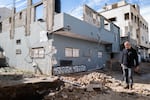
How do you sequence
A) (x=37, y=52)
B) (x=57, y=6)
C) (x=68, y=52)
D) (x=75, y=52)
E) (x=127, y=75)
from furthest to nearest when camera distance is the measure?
(x=75, y=52) < (x=68, y=52) < (x=37, y=52) < (x=57, y=6) < (x=127, y=75)

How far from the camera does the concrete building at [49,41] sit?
41.6 feet

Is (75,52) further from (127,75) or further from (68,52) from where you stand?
(127,75)

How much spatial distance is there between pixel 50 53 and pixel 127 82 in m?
7.05

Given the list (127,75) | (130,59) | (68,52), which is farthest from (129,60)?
(68,52)

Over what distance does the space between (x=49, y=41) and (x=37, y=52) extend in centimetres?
169

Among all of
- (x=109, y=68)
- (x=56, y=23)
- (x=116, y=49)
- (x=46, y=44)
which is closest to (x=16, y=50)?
(x=46, y=44)

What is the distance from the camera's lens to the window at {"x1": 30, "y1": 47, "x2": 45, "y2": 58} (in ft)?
43.5

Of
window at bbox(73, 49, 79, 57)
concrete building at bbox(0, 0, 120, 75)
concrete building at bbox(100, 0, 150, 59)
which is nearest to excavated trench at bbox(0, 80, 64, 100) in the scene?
concrete building at bbox(0, 0, 120, 75)

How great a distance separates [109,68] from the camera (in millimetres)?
18375

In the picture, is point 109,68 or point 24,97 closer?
point 24,97

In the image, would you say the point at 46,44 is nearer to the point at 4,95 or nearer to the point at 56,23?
the point at 56,23

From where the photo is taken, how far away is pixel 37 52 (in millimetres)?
13641

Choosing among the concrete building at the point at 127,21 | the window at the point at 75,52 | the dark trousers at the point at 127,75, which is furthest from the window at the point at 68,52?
the concrete building at the point at 127,21

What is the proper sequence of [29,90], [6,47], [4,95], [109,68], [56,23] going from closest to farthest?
1. [4,95]
2. [29,90]
3. [56,23]
4. [6,47]
5. [109,68]
